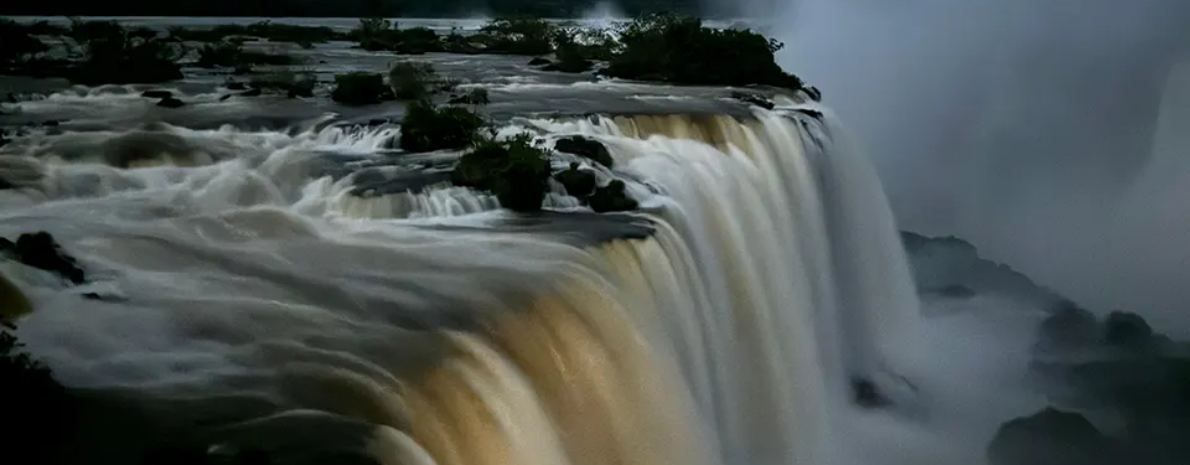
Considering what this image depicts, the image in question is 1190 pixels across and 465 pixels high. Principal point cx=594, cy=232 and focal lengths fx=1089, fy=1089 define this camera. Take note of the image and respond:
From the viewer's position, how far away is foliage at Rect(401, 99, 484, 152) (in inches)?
414

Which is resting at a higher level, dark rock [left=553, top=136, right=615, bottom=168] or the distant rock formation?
the distant rock formation

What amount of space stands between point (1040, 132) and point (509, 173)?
17575 millimetres

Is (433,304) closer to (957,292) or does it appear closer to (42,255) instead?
(42,255)

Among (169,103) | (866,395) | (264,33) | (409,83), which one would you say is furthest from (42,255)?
(264,33)

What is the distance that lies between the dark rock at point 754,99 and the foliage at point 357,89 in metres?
4.84

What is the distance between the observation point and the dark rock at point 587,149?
388 inches

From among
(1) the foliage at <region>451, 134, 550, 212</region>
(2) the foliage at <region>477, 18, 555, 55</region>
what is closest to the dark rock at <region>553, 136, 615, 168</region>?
(1) the foliage at <region>451, 134, 550, 212</region>

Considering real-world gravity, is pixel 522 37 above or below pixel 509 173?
above

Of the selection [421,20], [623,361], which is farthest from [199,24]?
[623,361]

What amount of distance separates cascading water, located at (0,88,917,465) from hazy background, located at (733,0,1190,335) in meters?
9.99

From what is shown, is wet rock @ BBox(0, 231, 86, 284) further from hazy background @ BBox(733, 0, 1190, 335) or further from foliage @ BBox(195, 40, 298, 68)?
hazy background @ BBox(733, 0, 1190, 335)

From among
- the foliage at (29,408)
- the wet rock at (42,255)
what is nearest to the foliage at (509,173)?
the wet rock at (42,255)

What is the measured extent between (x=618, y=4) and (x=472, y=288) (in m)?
23.1

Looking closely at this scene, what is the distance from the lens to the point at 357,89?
1357 centimetres
